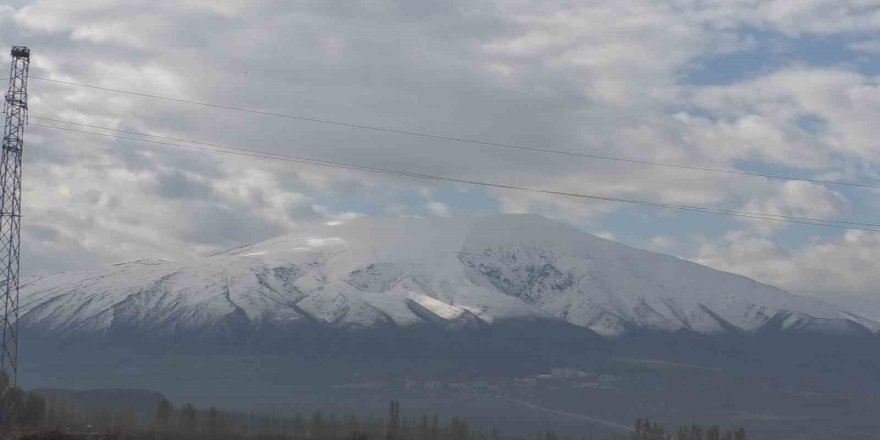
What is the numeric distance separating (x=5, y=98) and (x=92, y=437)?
3260cm

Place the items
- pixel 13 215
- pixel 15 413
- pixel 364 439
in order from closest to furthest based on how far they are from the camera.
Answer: pixel 13 215
pixel 15 413
pixel 364 439

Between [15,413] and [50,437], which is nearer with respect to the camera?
[50,437]

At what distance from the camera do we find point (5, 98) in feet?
389

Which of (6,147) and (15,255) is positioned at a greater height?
(6,147)

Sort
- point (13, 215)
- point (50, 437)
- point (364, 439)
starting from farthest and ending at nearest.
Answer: point (364, 439)
point (13, 215)
point (50, 437)

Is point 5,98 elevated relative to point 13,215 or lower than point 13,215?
elevated

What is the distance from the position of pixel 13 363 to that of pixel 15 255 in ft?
33.3

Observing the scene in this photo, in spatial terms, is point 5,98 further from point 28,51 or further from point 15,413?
point 15,413

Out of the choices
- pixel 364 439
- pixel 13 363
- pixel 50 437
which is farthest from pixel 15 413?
pixel 364 439

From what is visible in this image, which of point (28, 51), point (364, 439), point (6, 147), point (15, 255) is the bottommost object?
point (364, 439)

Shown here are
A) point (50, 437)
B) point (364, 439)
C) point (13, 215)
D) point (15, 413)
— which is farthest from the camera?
point (364, 439)

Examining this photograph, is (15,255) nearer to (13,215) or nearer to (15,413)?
(13,215)

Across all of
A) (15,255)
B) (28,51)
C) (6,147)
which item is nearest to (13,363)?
(15,255)

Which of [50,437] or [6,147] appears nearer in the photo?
[50,437]
